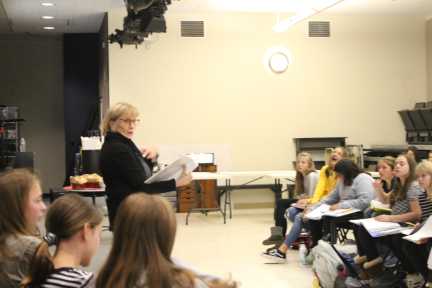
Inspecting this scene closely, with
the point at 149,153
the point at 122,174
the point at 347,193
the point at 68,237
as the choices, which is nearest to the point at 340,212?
the point at 347,193

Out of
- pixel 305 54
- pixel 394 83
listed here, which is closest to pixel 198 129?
pixel 305 54

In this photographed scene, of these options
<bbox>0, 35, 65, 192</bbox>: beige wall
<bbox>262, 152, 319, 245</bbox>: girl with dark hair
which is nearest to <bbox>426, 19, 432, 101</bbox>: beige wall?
<bbox>262, 152, 319, 245</bbox>: girl with dark hair

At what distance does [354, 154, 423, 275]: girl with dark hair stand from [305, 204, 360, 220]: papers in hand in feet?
1.68

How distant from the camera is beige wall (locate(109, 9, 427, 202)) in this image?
1050 centimetres

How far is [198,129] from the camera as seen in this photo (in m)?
10.6

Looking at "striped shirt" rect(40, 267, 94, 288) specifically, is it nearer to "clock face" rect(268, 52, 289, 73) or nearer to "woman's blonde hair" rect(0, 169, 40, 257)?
"woman's blonde hair" rect(0, 169, 40, 257)

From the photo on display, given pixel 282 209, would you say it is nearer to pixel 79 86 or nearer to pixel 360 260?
pixel 360 260

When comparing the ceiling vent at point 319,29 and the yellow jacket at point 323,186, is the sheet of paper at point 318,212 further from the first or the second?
the ceiling vent at point 319,29

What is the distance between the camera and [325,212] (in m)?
5.67

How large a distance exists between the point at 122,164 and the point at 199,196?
662cm

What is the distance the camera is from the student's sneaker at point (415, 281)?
4332mm

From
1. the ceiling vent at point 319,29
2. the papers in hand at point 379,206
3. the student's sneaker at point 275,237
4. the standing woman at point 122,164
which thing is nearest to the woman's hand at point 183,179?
the standing woman at point 122,164

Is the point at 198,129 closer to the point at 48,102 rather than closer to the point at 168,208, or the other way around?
the point at 48,102

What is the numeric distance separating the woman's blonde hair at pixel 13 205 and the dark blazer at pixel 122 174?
874mm
